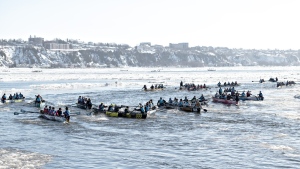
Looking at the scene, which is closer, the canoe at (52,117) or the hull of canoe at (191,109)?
the canoe at (52,117)

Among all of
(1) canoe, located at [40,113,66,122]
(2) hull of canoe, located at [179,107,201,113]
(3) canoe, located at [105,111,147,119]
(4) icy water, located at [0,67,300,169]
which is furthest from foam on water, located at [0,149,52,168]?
(2) hull of canoe, located at [179,107,201,113]

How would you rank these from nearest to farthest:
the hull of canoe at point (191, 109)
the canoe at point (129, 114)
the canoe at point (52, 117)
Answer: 1. the canoe at point (52, 117)
2. the canoe at point (129, 114)
3. the hull of canoe at point (191, 109)

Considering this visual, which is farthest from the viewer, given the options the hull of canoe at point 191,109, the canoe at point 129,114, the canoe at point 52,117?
the hull of canoe at point 191,109

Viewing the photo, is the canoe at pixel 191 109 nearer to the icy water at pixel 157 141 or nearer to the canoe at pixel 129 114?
the icy water at pixel 157 141

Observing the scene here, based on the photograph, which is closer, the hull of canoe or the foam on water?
the foam on water

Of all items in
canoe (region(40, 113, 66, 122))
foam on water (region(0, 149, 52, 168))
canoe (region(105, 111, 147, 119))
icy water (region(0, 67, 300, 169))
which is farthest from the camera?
canoe (region(105, 111, 147, 119))

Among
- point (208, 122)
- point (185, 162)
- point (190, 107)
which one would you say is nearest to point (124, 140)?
point (185, 162)

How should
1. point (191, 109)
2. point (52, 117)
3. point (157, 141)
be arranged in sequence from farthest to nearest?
point (191, 109) → point (52, 117) → point (157, 141)

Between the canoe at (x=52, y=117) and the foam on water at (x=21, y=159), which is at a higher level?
the canoe at (x=52, y=117)

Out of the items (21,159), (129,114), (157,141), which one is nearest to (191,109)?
(129,114)

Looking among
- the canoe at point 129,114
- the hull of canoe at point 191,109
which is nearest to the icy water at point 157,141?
the canoe at point 129,114

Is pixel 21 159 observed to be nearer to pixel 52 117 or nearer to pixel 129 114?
pixel 52 117

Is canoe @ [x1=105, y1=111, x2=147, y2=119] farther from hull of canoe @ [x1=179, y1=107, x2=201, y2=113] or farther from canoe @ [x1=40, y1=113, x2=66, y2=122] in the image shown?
hull of canoe @ [x1=179, y1=107, x2=201, y2=113]

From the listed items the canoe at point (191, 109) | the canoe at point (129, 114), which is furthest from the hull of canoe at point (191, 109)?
the canoe at point (129, 114)
